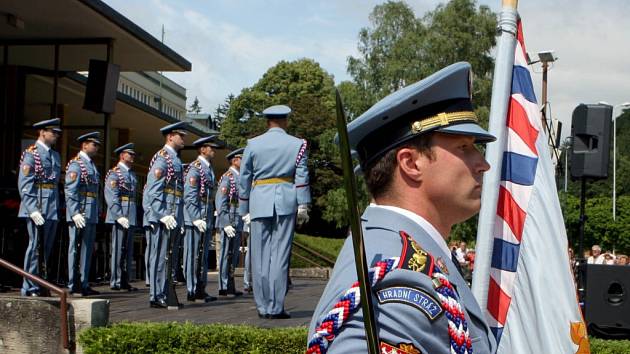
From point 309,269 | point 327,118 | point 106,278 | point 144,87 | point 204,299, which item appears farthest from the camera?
point 144,87

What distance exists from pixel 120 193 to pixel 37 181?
4019mm

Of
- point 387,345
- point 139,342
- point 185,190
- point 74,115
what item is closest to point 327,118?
point 74,115

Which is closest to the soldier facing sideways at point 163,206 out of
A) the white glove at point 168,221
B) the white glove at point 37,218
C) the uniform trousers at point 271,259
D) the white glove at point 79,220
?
the white glove at point 168,221

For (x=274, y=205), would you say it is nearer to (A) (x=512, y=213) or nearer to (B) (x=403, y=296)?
(A) (x=512, y=213)

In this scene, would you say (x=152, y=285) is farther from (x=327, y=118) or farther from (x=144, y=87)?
(x=144, y=87)

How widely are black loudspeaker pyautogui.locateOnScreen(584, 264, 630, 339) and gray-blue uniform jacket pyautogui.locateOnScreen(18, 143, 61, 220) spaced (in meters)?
6.44

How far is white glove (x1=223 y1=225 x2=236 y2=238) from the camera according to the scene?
593 inches

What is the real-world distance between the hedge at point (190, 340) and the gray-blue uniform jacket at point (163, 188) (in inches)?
153

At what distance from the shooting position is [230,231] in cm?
1511

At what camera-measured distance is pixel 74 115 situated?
26.5 metres

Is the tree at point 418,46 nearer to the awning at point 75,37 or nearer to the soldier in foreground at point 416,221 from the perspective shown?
the awning at point 75,37

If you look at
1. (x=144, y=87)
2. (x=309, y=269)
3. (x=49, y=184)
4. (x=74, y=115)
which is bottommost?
(x=309, y=269)

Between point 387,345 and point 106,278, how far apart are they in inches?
691

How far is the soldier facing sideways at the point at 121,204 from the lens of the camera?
15.6m
